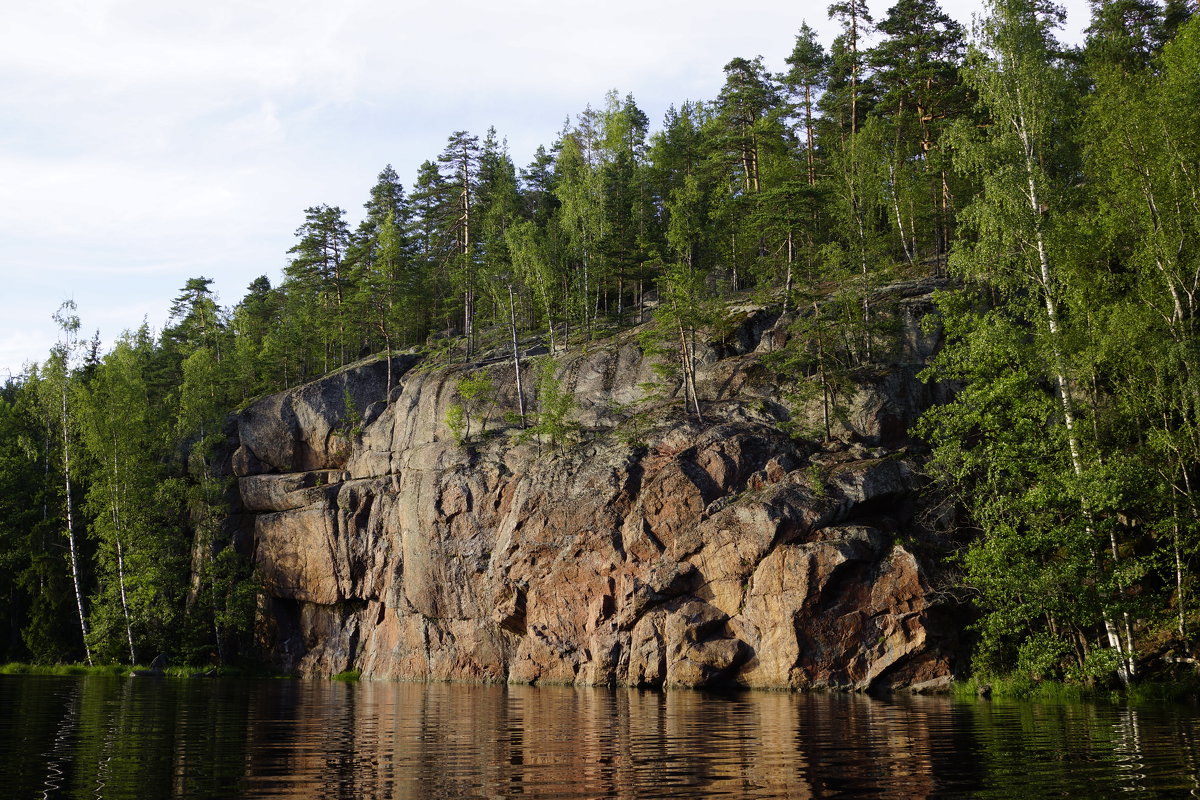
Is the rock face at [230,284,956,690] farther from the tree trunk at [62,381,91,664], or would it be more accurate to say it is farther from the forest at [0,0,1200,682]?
the tree trunk at [62,381,91,664]

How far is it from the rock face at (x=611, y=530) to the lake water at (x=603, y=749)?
23.6ft

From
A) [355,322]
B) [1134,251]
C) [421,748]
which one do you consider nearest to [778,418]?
[1134,251]

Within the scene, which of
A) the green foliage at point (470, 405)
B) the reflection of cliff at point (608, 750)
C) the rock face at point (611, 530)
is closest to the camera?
the reflection of cliff at point (608, 750)

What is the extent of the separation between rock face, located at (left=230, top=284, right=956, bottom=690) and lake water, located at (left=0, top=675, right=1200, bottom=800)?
283 inches

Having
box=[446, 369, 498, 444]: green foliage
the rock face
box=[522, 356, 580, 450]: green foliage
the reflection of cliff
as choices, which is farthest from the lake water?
box=[446, 369, 498, 444]: green foliage

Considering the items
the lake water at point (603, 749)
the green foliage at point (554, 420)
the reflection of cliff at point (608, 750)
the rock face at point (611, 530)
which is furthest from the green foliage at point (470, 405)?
the reflection of cliff at point (608, 750)

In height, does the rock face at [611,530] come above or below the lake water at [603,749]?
above

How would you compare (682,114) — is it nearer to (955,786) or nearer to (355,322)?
(355,322)

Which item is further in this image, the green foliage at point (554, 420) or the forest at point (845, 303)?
the green foliage at point (554, 420)

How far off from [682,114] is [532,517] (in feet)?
198

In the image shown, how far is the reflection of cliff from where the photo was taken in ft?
41.7

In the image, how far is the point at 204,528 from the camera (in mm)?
61156

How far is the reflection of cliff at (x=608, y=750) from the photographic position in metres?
12.7

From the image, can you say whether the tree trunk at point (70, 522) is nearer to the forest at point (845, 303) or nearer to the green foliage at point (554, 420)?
the forest at point (845, 303)
